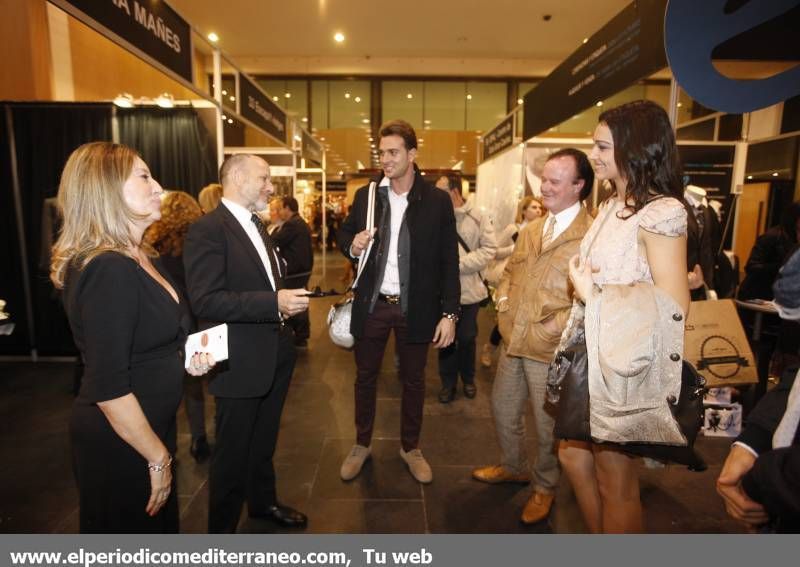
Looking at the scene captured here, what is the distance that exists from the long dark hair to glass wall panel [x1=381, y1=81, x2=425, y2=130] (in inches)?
474

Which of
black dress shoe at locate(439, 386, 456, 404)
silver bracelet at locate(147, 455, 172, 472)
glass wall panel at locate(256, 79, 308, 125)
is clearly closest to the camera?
silver bracelet at locate(147, 455, 172, 472)

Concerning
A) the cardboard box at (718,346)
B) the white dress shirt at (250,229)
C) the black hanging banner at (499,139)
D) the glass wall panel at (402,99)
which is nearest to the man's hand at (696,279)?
the cardboard box at (718,346)

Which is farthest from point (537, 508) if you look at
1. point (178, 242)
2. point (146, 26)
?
point (146, 26)

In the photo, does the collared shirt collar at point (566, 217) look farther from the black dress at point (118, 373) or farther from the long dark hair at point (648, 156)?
the black dress at point (118, 373)

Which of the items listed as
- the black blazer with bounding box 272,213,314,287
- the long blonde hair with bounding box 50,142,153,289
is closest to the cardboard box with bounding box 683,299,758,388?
the long blonde hair with bounding box 50,142,153,289

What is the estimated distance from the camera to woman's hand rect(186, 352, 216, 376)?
4.57ft

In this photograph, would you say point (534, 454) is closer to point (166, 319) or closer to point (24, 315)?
point (166, 319)

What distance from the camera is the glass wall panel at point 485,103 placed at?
41.4 feet

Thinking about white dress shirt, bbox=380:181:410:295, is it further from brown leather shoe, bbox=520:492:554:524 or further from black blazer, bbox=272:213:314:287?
black blazer, bbox=272:213:314:287

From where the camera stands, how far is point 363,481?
2510 millimetres

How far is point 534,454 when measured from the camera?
2.85 meters

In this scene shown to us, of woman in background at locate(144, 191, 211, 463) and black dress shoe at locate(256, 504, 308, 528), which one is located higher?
woman in background at locate(144, 191, 211, 463)

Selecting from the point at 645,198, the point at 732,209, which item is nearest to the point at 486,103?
the point at 732,209
